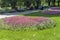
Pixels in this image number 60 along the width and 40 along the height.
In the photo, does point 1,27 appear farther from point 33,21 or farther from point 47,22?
point 47,22

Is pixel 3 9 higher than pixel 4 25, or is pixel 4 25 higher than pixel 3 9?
pixel 4 25

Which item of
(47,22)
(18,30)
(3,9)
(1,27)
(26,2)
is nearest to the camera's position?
(18,30)

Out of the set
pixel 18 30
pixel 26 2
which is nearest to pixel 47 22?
pixel 18 30

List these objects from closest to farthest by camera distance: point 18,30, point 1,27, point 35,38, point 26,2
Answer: point 35,38, point 18,30, point 1,27, point 26,2

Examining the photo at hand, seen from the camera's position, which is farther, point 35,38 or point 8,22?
point 8,22

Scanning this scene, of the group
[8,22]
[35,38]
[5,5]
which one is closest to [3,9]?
[5,5]

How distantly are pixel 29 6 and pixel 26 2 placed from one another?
240 cm

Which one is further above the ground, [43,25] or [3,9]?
[43,25]

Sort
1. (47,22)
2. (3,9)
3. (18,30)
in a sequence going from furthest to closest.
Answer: (3,9) → (47,22) → (18,30)

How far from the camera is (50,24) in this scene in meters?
14.9

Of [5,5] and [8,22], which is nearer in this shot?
[8,22]

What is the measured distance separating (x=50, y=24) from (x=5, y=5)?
21.8 meters

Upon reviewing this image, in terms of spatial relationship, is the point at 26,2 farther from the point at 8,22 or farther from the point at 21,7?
the point at 8,22

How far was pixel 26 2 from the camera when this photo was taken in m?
40.4
